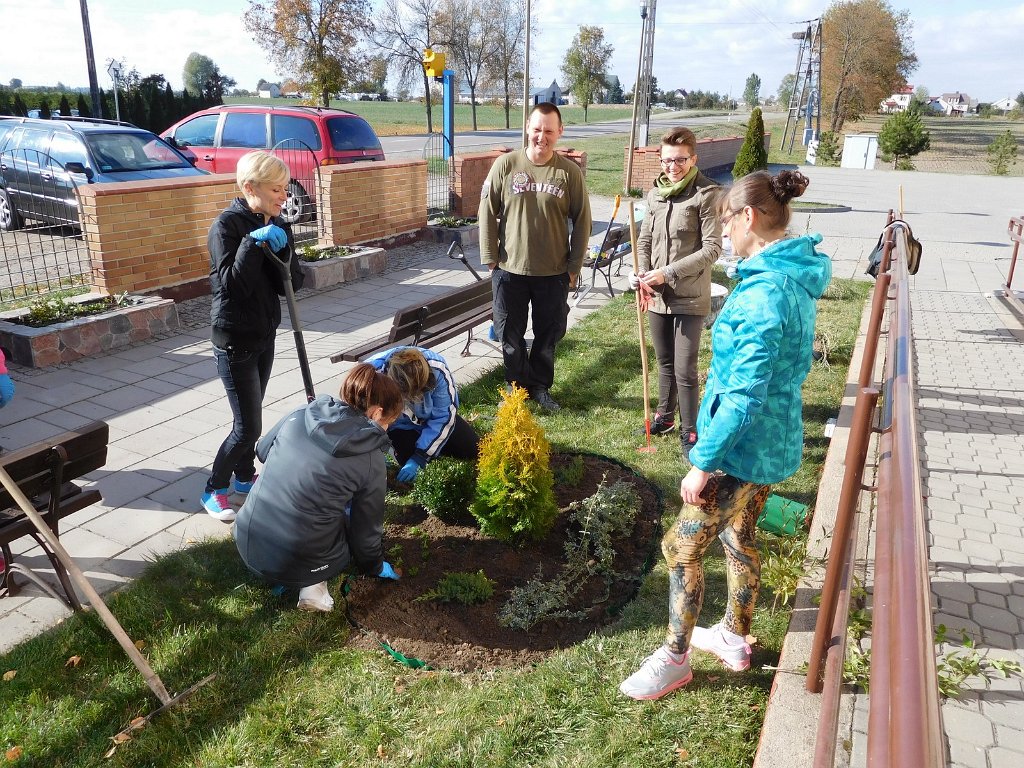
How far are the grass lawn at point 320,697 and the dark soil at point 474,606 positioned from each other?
10cm

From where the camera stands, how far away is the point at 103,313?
6.89 meters

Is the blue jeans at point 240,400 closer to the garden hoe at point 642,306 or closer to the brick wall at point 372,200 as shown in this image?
the garden hoe at point 642,306

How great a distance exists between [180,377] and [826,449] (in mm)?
4868

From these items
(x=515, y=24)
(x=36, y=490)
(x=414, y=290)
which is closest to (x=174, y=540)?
(x=36, y=490)

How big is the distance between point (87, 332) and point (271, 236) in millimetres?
3756

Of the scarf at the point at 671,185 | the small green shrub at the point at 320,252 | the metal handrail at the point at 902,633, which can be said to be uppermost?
the scarf at the point at 671,185

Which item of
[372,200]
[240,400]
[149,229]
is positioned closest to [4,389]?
[240,400]

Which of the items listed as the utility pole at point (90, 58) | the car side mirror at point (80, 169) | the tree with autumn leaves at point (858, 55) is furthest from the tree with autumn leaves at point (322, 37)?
the tree with autumn leaves at point (858, 55)

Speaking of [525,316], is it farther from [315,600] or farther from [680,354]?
[315,600]

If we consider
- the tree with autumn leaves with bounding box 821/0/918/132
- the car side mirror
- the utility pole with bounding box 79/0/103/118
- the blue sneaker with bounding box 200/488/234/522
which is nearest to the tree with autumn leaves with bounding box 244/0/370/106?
the utility pole with bounding box 79/0/103/118

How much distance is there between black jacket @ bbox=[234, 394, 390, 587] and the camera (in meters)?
3.08

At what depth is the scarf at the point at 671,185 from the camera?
15.0ft

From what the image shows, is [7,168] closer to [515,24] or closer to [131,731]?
[131,731]

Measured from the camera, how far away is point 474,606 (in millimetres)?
3418
